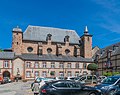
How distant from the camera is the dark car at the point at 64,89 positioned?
46.6ft

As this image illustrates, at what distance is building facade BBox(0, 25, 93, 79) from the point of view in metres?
56.8

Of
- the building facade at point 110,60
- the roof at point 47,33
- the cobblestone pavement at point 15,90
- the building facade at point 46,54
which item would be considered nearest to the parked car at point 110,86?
the cobblestone pavement at point 15,90

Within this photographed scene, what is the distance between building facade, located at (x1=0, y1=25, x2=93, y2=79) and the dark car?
142 feet

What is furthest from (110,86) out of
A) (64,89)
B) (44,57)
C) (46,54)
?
(46,54)

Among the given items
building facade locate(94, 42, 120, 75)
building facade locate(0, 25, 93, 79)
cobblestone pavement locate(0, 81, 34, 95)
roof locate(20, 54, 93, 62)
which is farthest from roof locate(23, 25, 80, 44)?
cobblestone pavement locate(0, 81, 34, 95)

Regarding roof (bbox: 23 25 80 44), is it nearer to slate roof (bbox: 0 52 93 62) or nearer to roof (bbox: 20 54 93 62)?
roof (bbox: 20 54 93 62)

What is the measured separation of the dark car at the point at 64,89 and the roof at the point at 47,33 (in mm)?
49286

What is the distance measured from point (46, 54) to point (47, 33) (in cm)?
725

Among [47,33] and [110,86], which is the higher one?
[47,33]

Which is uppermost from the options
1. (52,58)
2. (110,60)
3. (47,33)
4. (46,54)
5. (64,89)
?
(47,33)

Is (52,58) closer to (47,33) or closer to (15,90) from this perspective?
(47,33)

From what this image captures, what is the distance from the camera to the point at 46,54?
64.4 meters

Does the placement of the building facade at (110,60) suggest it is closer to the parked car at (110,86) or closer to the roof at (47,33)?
the roof at (47,33)

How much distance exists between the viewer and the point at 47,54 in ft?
212
